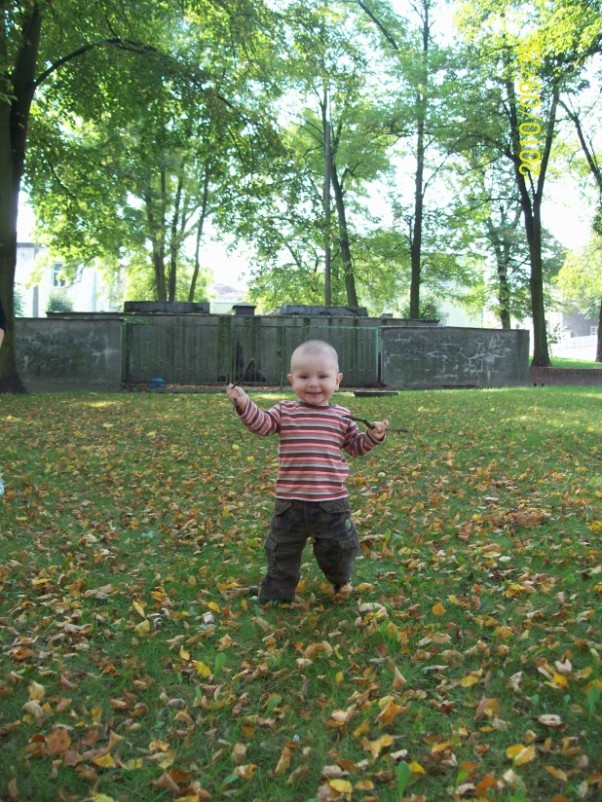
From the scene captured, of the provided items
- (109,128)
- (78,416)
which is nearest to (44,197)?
(109,128)

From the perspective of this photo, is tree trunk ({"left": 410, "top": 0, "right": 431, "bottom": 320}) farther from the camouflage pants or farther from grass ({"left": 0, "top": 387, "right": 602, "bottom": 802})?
the camouflage pants

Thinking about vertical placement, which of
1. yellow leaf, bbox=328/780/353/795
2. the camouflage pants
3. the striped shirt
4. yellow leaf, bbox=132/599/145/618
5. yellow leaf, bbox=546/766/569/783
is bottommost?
yellow leaf, bbox=328/780/353/795

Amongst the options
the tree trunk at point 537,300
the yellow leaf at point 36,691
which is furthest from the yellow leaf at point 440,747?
the tree trunk at point 537,300

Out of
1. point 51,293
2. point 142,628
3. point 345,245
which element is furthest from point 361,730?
point 51,293

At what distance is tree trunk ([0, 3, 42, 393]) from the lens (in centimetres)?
1623

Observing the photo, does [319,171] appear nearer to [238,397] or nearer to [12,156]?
[12,156]

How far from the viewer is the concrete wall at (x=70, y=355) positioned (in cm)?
2144

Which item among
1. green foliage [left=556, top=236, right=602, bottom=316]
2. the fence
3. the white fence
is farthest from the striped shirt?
the white fence

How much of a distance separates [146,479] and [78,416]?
19.3 feet

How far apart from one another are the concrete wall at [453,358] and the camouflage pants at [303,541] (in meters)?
18.6

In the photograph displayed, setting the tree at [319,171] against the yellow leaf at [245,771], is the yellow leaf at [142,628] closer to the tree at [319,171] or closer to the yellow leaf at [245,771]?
the yellow leaf at [245,771]

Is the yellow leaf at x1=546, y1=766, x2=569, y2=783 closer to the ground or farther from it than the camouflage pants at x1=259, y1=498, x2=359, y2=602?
closer to the ground

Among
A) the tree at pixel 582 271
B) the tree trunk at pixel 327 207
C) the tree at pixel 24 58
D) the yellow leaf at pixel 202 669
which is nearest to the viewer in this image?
the yellow leaf at pixel 202 669

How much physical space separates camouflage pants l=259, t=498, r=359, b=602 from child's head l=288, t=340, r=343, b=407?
648 mm
